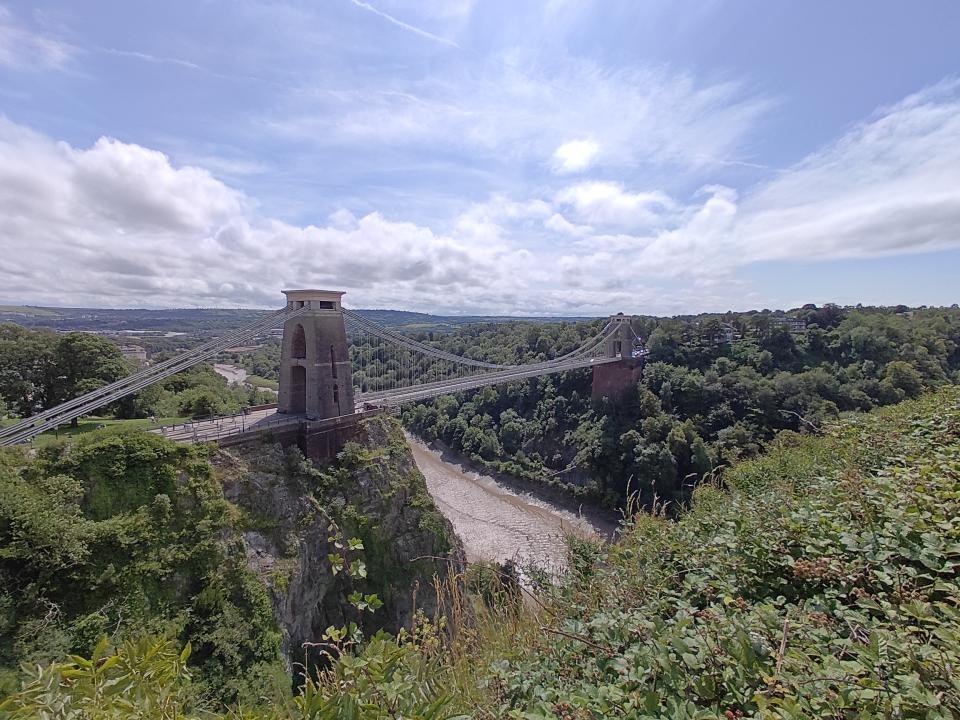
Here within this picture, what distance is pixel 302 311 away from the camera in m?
12.7

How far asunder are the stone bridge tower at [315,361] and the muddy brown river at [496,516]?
8803 mm

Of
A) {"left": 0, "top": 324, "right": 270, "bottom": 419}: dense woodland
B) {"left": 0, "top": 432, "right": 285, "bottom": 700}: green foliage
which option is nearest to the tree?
{"left": 0, "top": 324, "right": 270, "bottom": 419}: dense woodland

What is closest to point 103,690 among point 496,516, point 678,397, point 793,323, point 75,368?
point 75,368

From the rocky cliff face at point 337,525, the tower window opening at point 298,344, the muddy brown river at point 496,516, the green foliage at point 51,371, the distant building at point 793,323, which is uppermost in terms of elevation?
the distant building at point 793,323

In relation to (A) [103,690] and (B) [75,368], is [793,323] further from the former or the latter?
(B) [75,368]

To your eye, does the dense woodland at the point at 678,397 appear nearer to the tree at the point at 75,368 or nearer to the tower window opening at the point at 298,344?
the tree at the point at 75,368

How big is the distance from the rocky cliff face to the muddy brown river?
545 centimetres

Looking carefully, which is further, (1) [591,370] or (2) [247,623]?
A: (1) [591,370]

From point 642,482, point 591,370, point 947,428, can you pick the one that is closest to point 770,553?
point 947,428

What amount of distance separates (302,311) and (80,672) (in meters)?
12.4

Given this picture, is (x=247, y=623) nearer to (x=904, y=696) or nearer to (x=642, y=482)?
(x=904, y=696)

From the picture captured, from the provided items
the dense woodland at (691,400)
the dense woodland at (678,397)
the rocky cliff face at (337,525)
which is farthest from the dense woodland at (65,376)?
the dense woodland at (691,400)

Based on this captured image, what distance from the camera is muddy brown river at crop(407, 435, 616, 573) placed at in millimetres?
19250

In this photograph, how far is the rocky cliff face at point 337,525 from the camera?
988cm
